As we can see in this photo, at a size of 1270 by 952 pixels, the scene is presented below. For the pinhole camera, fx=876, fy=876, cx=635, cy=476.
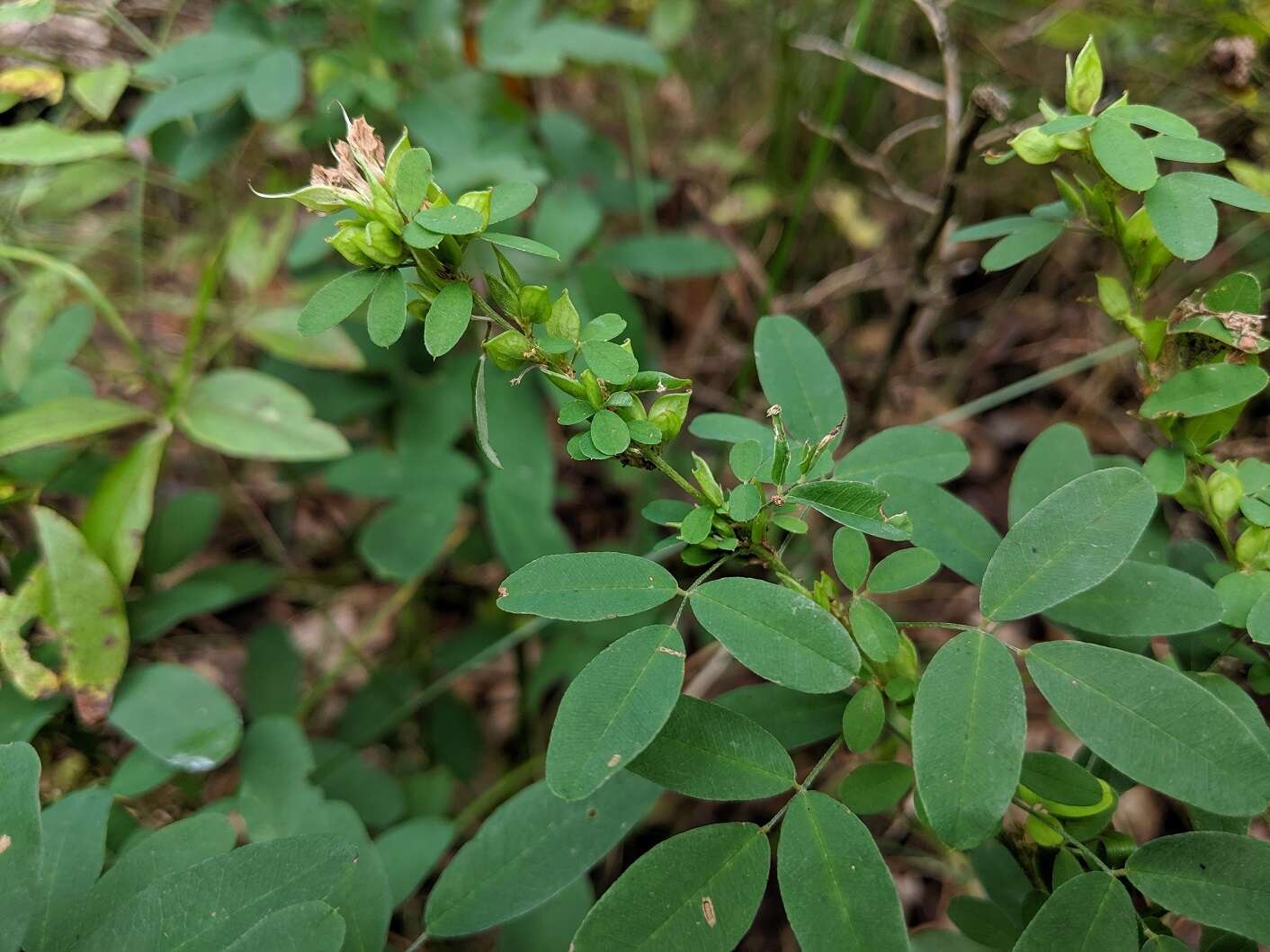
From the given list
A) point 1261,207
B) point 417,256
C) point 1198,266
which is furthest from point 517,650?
point 1198,266

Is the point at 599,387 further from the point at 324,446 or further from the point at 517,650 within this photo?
the point at 517,650

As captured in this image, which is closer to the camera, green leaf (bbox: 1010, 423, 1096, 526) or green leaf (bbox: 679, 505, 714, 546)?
green leaf (bbox: 679, 505, 714, 546)

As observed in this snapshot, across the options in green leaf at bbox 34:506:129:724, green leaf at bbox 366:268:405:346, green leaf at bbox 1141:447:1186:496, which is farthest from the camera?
green leaf at bbox 34:506:129:724

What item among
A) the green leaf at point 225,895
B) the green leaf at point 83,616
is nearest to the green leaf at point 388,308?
the green leaf at point 225,895

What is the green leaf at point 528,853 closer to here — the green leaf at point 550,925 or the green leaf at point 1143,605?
the green leaf at point 550,925

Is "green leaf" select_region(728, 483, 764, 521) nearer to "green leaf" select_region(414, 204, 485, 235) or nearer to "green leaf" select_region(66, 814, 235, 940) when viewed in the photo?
"green leaf" select_region(414, 204, 485, 235)

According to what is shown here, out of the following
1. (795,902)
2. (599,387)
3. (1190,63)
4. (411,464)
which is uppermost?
(1190,63)

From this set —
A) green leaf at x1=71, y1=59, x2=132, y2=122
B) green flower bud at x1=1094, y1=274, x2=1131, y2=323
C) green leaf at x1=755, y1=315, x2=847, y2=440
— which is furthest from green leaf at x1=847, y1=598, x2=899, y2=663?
green leaf at x1=71, y1=59, x2=132, y2=122
